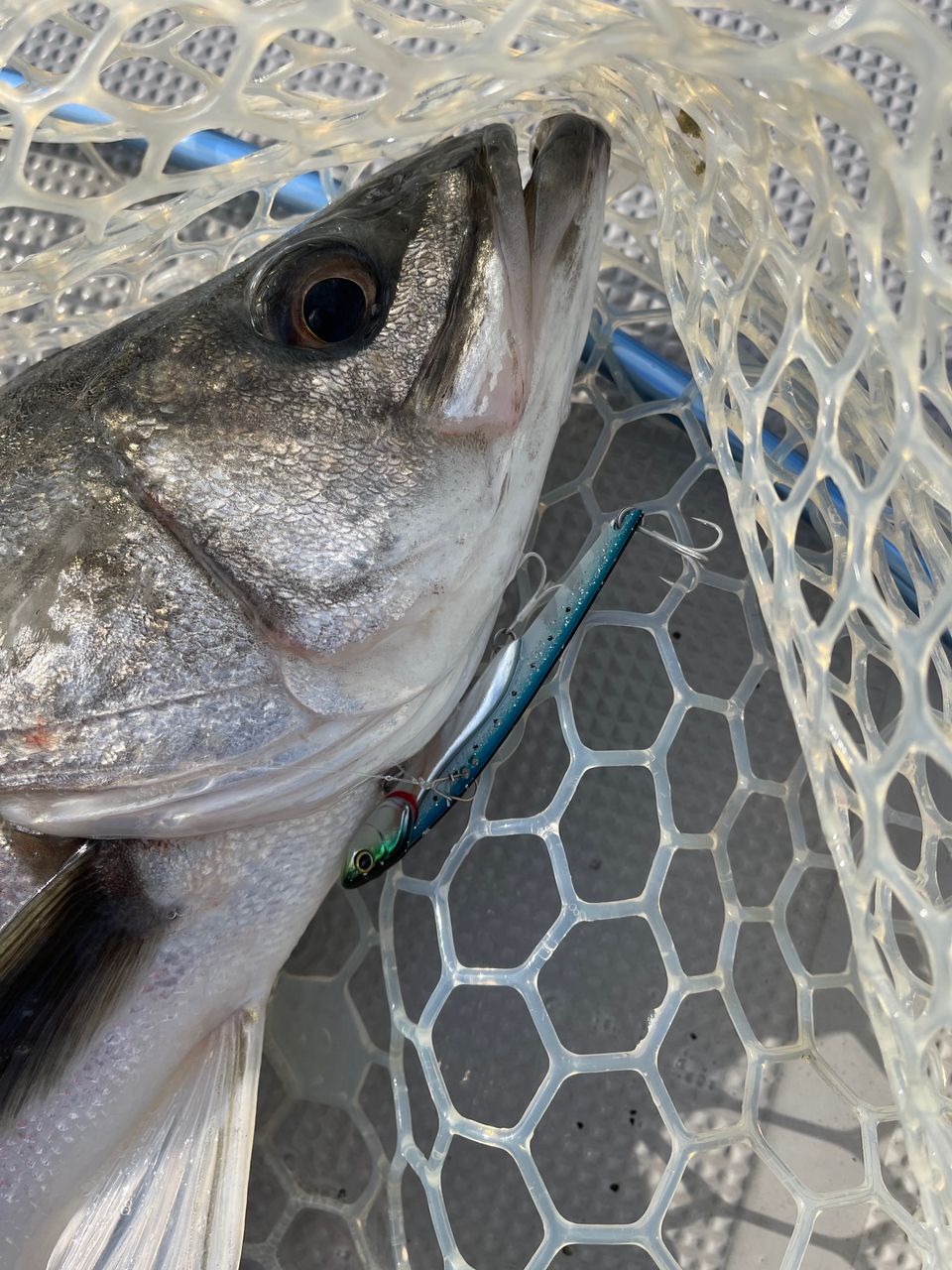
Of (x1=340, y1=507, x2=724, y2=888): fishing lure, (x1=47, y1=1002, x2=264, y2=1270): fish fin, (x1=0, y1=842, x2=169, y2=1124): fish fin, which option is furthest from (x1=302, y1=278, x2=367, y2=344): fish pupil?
(x1=47, y1=1002, x2=264, y2=1270): fish fin

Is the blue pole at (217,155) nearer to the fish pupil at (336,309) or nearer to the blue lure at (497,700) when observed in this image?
the fish pupil at (336,309)

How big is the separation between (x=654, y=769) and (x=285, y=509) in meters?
0.54

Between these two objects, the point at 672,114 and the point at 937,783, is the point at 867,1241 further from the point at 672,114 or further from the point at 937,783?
the point at 672,114

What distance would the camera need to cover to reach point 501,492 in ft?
3.22

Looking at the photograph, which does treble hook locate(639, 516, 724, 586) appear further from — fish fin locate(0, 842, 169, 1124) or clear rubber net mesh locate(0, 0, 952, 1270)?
fish fin locate(0, 842, 169, 1124)

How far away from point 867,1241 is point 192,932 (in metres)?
0.84

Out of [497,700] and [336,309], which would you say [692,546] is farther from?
[336,309]

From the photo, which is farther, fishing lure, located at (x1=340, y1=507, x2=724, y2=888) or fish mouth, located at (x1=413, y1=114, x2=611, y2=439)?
fishing lure, located at (x1=340, y1=507, x2=724, y2=888)

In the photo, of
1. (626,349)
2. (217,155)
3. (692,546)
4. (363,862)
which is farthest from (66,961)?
(217,155)

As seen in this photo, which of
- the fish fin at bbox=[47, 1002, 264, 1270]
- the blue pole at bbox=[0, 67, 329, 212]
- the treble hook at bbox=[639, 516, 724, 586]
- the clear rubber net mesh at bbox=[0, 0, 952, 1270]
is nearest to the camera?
the clear rubber net mesh at bbox=[0, 0, 952, 1270]

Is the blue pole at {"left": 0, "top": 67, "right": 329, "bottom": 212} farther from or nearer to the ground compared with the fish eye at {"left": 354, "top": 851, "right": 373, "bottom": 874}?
farther from the ground

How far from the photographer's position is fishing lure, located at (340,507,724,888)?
116 cm

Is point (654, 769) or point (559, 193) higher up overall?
point (559, 193)

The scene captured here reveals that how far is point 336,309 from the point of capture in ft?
3.13
